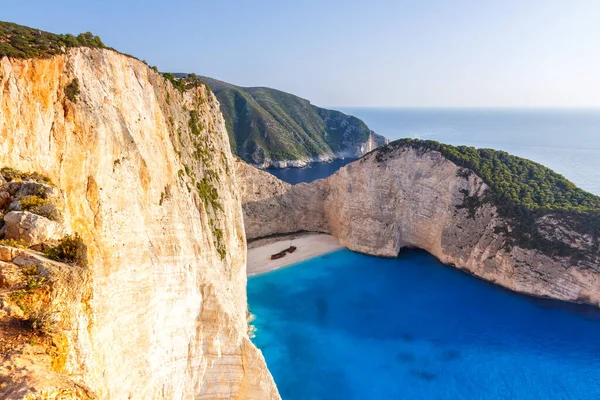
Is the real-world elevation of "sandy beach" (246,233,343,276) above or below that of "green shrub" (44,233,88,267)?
below

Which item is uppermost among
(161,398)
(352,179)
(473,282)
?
(352,179)

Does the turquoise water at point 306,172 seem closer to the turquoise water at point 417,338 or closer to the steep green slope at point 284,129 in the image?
the steep green slope at point 284,129

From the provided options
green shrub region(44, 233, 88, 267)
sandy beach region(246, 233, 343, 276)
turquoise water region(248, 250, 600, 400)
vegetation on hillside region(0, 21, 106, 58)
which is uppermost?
vegetation on hillside region(0, 21, 106, 58)

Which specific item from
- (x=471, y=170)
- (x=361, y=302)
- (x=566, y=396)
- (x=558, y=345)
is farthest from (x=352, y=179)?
(x=566, y=396)

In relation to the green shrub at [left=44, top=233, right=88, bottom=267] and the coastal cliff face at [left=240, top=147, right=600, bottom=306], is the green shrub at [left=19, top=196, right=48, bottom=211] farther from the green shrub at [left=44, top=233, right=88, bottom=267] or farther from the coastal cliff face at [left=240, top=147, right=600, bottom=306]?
the coastal cliff face at [left=240, top=147, right=600, bottom=306]

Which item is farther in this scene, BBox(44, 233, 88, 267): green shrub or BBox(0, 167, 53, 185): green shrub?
BBox(0, 167, 53, 185): green shrub

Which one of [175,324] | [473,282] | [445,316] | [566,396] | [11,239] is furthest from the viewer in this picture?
[473,282]

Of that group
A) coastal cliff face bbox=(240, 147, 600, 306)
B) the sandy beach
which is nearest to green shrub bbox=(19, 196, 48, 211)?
the sandy beach

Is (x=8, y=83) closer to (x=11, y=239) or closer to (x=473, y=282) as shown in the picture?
(x=11, y=239)
